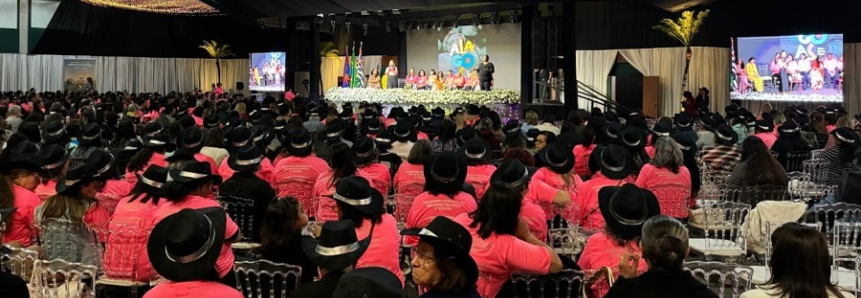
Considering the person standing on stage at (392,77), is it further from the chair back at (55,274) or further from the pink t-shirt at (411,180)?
the chair back at (55,274)

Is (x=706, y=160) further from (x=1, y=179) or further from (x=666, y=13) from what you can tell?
(x=666, y=13)

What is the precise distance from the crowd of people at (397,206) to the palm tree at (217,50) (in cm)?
2278

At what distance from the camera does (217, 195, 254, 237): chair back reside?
20.5 feet

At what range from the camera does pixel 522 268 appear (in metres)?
3.94

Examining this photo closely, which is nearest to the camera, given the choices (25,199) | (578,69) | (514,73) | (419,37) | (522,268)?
(522,268)

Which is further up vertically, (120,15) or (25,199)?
(120,15)

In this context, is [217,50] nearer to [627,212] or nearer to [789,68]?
[789,68]

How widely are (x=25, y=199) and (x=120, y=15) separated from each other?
1101 inches

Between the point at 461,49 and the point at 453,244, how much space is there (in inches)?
940

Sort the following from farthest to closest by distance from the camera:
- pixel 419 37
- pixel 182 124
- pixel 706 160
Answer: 1. pixel 419 37
2. pixel 182 124
3. pixel 706 160

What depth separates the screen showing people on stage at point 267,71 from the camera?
29.9 m

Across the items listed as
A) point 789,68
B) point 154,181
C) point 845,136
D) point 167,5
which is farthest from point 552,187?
point 167,5

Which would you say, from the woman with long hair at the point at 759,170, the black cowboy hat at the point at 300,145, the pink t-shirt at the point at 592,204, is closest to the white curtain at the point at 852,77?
the woman with long hair at the point at 759,170

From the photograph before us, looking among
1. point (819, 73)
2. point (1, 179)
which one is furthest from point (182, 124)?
point (819, 73)
